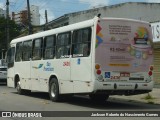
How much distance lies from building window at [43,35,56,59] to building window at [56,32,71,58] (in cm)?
42

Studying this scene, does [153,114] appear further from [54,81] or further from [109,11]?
[109,11]

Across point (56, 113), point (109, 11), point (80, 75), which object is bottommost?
point (56, 113)

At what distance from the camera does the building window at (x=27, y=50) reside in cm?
2080

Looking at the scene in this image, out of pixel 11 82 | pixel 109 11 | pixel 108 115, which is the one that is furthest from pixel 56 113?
pixel 109 11

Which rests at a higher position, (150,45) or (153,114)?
(150,45)

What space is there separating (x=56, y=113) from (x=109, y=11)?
2888cm

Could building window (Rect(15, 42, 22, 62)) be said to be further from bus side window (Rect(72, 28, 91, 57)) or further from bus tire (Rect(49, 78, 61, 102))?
bus side window (Rect(72, 28, 91, 57))

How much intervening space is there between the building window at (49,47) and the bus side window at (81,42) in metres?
1.88

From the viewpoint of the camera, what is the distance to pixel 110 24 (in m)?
15.5

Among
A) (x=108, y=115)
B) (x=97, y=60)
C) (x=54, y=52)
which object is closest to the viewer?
(x=108, y=115)

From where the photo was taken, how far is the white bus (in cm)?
1523

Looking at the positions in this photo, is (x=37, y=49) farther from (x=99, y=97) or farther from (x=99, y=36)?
(x=99, y=36)

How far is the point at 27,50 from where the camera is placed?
21.1 metres

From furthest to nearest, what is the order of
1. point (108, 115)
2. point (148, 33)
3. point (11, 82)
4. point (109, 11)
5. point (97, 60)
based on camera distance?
point (109, 11), point (11, 82), point (148, 33), point (97, 60), point (108, 115)
